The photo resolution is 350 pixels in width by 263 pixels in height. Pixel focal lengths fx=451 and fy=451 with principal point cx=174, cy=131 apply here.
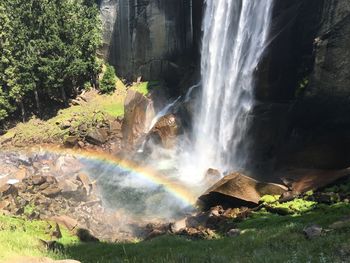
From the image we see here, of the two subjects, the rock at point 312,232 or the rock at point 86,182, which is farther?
the rock at point 86,182

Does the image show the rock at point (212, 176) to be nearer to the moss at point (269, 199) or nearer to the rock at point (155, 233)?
the moss at point (269, 199)

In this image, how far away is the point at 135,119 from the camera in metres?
39.3

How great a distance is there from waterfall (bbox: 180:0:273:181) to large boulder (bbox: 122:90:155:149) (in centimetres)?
564

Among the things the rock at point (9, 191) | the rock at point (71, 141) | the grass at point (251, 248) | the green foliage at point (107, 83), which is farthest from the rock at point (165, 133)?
the grass at point (251, 248)

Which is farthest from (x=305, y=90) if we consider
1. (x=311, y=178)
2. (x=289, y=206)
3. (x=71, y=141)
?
(x=71, y=141)

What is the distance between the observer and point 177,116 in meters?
37.2

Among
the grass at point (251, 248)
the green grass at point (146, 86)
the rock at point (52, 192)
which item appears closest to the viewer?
the grass at point (251, 248)

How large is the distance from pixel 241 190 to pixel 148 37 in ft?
107

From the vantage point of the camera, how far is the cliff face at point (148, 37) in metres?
47.7

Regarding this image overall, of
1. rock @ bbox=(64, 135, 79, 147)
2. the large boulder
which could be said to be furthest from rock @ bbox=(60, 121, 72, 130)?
the large boulder

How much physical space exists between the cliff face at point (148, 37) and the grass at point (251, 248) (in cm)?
3265

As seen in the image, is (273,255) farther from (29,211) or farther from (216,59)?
(216,59)

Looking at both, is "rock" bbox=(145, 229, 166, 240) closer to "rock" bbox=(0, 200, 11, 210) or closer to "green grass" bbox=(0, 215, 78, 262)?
"green grass" bbox=(0, 215, 78, 262)

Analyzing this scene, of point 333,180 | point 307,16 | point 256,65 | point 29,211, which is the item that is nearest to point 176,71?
point 256,65
